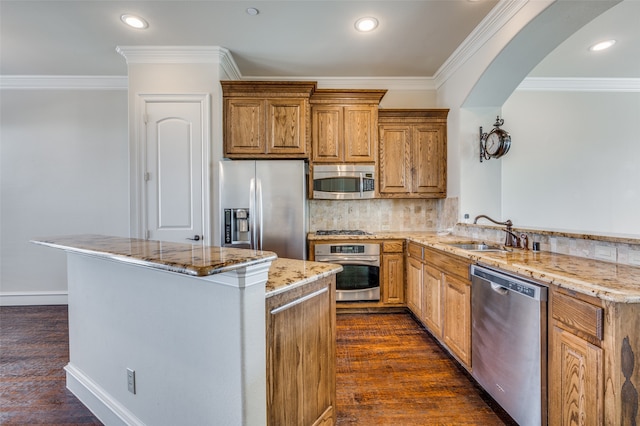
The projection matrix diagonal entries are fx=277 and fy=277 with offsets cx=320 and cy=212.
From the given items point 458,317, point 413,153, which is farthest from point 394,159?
point 458,317

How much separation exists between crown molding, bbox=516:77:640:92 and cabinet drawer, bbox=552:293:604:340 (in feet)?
11.5

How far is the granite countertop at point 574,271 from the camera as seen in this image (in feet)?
3.49

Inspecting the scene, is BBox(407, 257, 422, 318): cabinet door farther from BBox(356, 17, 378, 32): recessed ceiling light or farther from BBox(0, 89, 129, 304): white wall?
BBox(0, 89, 129, 304): white wall

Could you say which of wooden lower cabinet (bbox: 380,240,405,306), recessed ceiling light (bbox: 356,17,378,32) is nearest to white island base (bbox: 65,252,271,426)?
wooden lower cabinet (bbox: 380,240,405,306)

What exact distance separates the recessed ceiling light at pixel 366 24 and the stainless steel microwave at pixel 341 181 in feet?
4.60

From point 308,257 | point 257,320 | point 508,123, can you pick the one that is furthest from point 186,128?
point 508,123

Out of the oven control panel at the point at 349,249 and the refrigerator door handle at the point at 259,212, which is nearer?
the refrigerator door handle at the point at 259,212

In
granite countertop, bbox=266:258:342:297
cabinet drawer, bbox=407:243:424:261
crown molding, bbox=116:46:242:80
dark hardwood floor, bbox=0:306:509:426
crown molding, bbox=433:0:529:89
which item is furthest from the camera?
crown molding, bbox=116:46:242:80

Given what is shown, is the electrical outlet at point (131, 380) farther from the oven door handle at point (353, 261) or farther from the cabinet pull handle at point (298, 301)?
the oven door handle at point (353, 261)

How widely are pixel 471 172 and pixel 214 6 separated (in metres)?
Answer: 3.03

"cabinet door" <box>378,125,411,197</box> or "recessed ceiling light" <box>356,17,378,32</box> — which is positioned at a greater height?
"recessed ceiling light" <box>356,17,378,32</box>

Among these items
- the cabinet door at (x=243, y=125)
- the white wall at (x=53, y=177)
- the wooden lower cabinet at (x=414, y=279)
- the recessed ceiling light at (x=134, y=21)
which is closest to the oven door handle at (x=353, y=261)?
the wooden lower cabinet at (x=414, y=279)

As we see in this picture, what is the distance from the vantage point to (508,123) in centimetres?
363

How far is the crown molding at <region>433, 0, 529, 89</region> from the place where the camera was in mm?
2256
